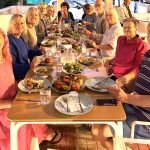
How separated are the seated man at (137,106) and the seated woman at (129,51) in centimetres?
46

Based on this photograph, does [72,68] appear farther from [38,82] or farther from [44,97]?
[44,97]

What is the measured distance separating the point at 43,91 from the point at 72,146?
36.1 inches

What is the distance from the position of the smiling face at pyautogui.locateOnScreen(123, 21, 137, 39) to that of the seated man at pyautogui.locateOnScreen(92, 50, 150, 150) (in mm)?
713

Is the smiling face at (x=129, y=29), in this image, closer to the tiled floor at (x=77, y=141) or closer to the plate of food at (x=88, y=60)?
the plate of food at (x=88, y=60)

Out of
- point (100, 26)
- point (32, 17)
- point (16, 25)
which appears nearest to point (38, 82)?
point (16, 25)

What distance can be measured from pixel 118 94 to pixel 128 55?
1.01 m

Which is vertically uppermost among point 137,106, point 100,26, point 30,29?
point 30,29

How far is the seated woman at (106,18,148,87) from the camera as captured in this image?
268 cm

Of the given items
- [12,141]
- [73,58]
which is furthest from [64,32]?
[12,141]

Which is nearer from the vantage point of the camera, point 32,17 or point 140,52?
point 140,52

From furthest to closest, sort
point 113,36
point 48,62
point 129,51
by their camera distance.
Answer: point 113,36, point 129,51, point 48,62

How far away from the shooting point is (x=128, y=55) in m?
2.79

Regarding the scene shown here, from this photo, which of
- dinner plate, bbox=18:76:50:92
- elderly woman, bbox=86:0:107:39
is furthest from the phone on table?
elderly woman, bbox=86:0:107:39

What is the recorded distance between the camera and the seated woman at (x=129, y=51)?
268 cm
